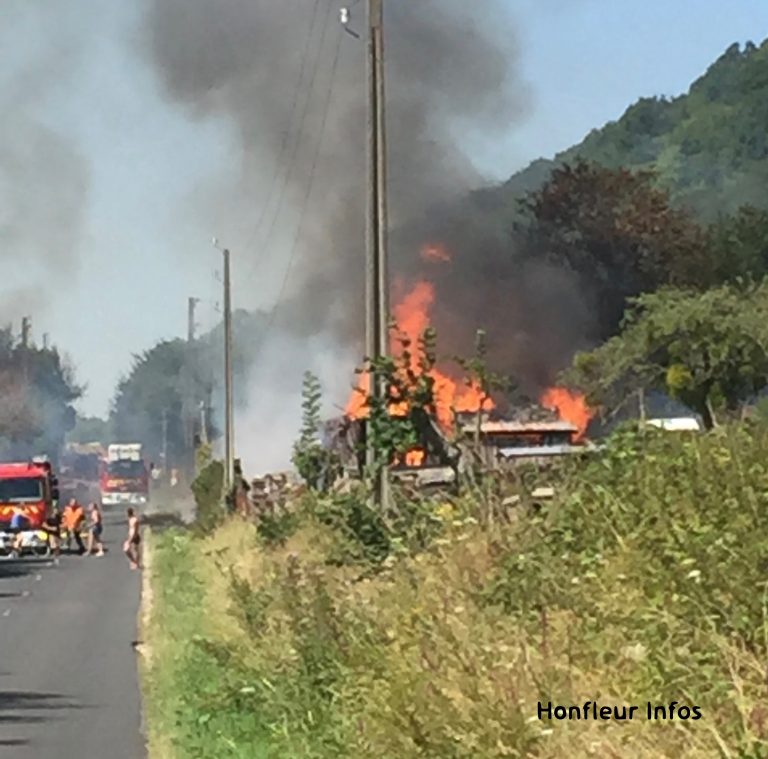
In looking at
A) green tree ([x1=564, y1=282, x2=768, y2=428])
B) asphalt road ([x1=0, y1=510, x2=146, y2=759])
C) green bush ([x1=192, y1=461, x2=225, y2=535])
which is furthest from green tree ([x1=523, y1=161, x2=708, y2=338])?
asphalt road ([x1=0, y1=510, x2=146, y2=759])

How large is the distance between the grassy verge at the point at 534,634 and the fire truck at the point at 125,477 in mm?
83366

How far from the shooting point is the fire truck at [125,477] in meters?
101

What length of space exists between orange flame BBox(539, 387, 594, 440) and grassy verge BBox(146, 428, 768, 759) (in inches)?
1555

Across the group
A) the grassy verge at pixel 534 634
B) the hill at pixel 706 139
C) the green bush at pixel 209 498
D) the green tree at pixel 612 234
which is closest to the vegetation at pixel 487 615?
the grassy verge at pixel 534 634

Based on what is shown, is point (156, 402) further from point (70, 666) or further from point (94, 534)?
point (70, 666)

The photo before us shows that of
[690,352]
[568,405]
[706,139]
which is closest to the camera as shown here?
[690,352]

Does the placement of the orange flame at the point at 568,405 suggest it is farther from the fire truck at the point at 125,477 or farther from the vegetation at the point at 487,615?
the fire truck at the point at 125,477

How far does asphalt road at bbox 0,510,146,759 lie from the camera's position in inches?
703

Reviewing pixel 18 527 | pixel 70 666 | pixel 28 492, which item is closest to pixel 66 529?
pixel 28 492

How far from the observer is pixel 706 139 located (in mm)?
112250

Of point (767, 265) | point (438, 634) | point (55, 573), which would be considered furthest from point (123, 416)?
point (438, 634)

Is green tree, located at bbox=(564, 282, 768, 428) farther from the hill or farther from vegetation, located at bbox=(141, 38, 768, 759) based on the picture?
the hill

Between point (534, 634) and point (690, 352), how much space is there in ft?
135

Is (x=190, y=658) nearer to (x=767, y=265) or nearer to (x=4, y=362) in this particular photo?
(x=767, y=265)
